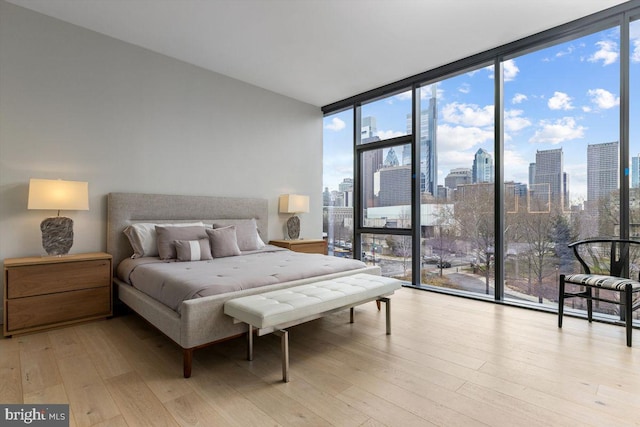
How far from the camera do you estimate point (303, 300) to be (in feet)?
7.32

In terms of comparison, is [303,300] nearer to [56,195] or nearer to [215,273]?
[215,273]

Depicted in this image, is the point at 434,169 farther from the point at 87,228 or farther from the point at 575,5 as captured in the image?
the point at 87,228

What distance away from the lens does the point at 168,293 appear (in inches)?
93.2

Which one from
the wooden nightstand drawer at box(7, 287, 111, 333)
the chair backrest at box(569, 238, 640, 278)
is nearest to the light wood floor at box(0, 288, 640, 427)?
the wooden nightstand drawer at box(7, 287, 111, 333)

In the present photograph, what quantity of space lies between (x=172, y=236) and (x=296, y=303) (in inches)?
72.8

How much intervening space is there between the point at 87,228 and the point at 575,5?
521 cm

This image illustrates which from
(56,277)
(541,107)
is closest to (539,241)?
(541,107)

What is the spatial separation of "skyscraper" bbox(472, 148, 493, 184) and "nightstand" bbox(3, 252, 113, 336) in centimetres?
416

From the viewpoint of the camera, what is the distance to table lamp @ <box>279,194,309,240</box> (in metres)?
4.95

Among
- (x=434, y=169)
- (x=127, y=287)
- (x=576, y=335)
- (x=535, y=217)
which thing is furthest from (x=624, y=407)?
(x=127, y=287)

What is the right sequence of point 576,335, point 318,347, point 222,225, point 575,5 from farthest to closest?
point 222,225 → point 575,5 → point 576,335 → point 318,347

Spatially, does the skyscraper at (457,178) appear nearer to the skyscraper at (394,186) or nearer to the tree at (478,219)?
the tree at (478,219)

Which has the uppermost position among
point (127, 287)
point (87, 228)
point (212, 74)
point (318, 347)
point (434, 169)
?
point (212, 74)

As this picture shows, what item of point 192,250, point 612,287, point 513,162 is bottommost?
point 612,287
